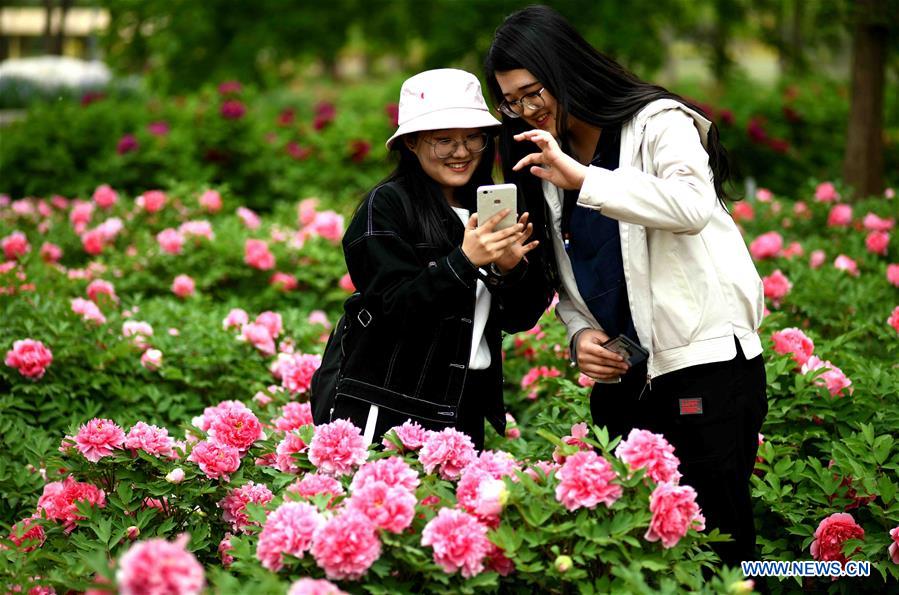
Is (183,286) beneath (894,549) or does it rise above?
above

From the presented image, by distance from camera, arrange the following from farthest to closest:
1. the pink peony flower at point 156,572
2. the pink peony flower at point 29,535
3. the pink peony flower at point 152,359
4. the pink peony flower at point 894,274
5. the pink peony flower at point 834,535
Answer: the pink peony flower at point 894,274 < the pink peony flower at point 152,359 < the pink peony flower at point 834,535 < the pink peony flower at point 29,535 < the pink peony flower at point 156,572

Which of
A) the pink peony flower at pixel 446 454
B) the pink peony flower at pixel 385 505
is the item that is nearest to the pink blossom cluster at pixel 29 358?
the pink peony flower at pixel 446 454

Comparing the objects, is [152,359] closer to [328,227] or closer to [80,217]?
[328,227]

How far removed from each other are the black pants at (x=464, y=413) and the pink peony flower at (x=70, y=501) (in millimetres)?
692

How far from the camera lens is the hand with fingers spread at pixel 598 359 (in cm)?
255

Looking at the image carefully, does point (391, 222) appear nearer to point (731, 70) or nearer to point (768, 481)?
point (768, 481)

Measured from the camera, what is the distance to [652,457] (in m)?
2.21

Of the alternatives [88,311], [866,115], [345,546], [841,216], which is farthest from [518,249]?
[866,115]

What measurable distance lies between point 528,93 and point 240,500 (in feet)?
4.36

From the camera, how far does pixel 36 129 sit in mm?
8328

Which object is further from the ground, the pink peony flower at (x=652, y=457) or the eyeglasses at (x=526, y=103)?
the eyeglasses at (x=526, y=103)

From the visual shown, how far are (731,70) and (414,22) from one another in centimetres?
380

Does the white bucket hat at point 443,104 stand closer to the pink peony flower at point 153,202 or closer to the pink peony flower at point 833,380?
the pink peony flower at point 833,380

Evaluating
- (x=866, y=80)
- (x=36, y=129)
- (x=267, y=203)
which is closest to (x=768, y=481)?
(x=866, y=80)
